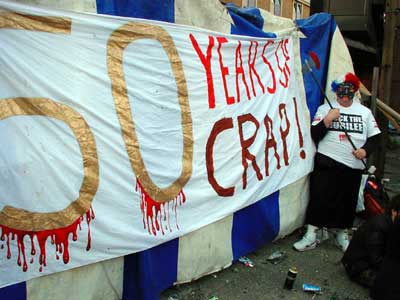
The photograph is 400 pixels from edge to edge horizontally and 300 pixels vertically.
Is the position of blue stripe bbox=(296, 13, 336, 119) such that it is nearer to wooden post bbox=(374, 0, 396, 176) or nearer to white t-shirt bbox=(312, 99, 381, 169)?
white t-shirt bbox=(312, 99, 381, 169)

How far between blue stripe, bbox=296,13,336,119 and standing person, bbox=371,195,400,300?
2.00 m

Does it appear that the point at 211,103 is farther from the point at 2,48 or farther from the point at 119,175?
the point at 2,48

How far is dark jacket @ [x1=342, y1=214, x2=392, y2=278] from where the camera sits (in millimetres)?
3334

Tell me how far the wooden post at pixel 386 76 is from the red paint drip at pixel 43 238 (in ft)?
18.4

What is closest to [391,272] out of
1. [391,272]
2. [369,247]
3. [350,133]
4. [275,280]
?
[391,272]

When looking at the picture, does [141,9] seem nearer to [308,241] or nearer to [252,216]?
[252,216]

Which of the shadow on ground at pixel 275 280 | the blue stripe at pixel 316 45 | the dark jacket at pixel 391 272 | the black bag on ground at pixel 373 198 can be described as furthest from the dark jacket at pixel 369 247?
the blue stripe at pixel 316 45

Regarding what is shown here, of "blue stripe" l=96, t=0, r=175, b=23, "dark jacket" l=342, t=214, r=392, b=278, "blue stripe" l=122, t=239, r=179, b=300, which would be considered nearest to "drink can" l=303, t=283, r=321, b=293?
"dark jacket" l=342, t=214, r=392, b=278

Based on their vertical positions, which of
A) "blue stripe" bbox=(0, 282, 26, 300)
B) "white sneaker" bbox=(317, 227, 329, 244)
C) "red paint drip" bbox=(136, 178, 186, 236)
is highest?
"red paint drip" bbox=(136, 178, 186, 236)

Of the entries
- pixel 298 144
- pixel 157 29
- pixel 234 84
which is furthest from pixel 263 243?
pixel 157 29

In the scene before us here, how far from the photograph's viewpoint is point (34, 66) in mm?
2246

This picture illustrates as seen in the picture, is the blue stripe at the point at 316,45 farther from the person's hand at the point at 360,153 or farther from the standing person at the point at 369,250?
the standing person at the point at 369,250

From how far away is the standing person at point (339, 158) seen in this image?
418 cm

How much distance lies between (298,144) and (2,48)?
2.88 m
